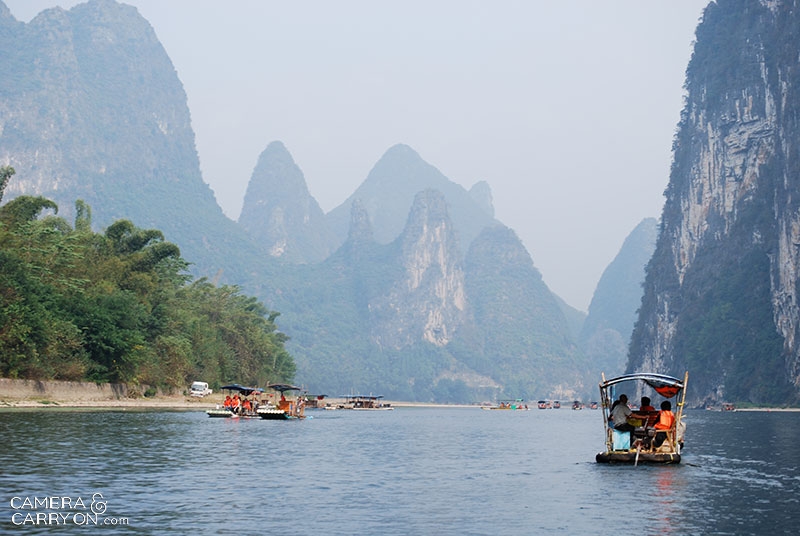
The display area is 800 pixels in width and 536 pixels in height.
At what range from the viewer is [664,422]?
3400 cm

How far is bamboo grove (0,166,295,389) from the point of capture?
2499 inches

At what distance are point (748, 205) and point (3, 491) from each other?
148 metres

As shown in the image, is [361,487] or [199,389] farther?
[199,389]

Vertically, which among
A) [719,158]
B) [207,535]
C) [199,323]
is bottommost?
[207,535]

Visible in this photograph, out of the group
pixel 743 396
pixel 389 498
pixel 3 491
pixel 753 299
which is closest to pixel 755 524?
pixel 389 498

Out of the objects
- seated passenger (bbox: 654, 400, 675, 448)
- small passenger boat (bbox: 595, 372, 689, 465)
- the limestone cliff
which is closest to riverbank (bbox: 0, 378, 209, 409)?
small passenger boat (bbox: 595, 372, 689, 465)

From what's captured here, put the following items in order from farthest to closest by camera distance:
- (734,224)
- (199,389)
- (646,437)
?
(734,224) < (199,389) < (646,437)

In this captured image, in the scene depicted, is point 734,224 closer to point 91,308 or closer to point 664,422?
point 91,308

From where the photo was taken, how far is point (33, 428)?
4241 cm

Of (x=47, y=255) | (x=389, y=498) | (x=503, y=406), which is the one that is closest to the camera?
(x=389, y=498)

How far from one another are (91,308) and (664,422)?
50387 mm

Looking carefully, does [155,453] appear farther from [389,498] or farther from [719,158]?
[719,158]

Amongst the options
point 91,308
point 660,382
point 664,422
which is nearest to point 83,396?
point 91,308

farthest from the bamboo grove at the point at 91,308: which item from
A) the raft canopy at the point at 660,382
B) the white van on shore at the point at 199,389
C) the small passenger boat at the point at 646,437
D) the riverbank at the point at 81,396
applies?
the small passenger boat at the point at 646,437
